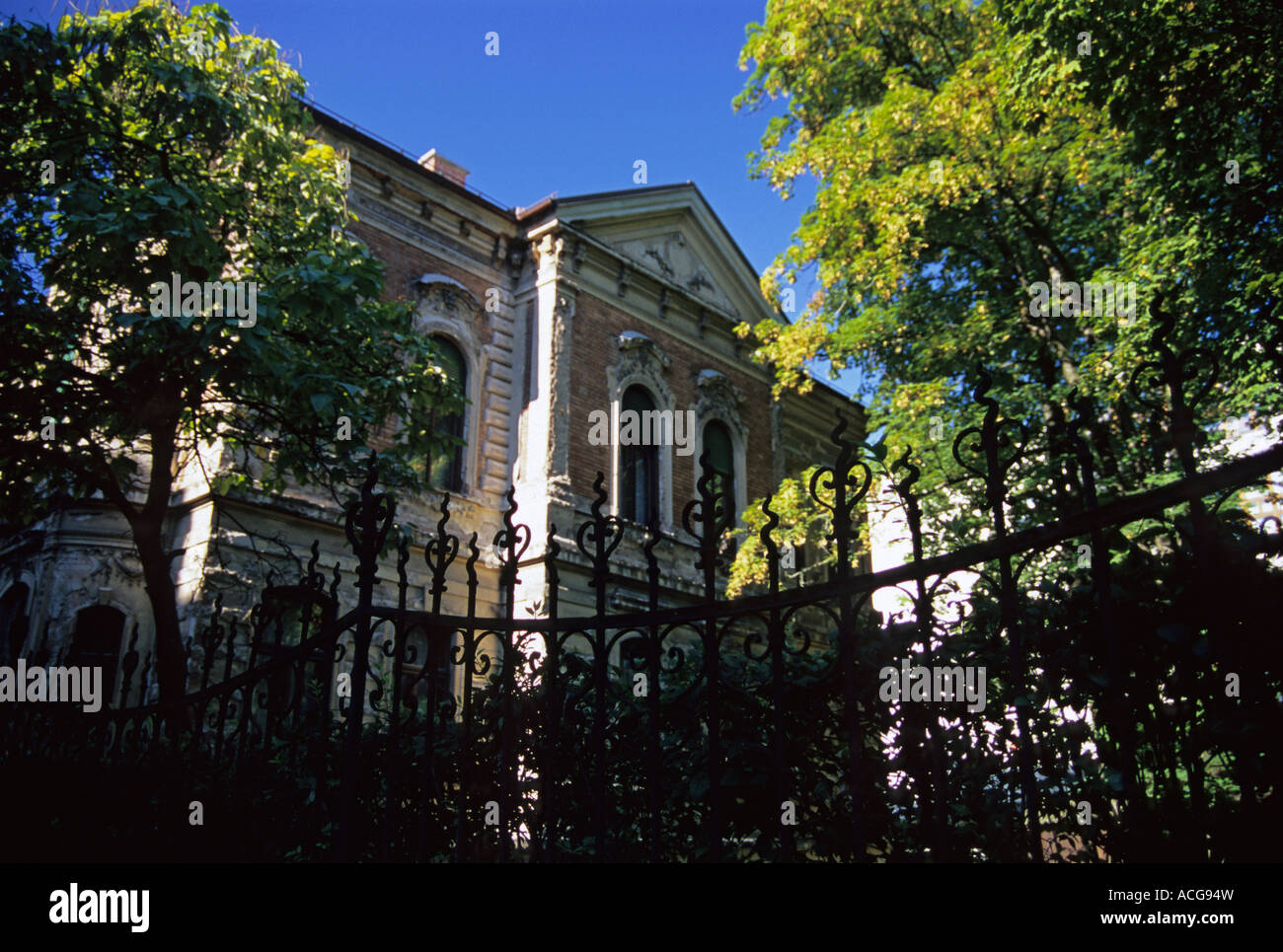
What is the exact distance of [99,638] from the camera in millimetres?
10898

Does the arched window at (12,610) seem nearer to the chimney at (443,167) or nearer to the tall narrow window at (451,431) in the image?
the tall narrow window at (451,431)

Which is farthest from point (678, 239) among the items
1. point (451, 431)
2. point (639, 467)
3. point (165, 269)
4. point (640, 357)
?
point (165, 269)

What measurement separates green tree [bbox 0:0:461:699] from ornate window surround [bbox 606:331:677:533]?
23.7 ft

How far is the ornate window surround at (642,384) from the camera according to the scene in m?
15.9

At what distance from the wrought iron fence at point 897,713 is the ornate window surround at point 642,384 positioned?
37.8ft

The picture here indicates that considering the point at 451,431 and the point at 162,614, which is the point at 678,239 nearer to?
the point at 451,431

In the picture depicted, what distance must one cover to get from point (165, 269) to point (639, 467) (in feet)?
35.3

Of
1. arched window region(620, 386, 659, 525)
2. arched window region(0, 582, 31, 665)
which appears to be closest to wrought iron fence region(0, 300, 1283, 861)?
arched window region(0, 582, 31, 665)

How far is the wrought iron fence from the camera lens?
2150 mm

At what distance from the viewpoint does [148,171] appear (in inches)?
290

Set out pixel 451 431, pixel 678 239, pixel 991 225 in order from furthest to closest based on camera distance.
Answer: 1. pixel 678 239
2. pixel 451 431
3. pixel 991 225

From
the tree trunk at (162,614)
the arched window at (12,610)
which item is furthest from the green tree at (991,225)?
the arched window at (12,610)
